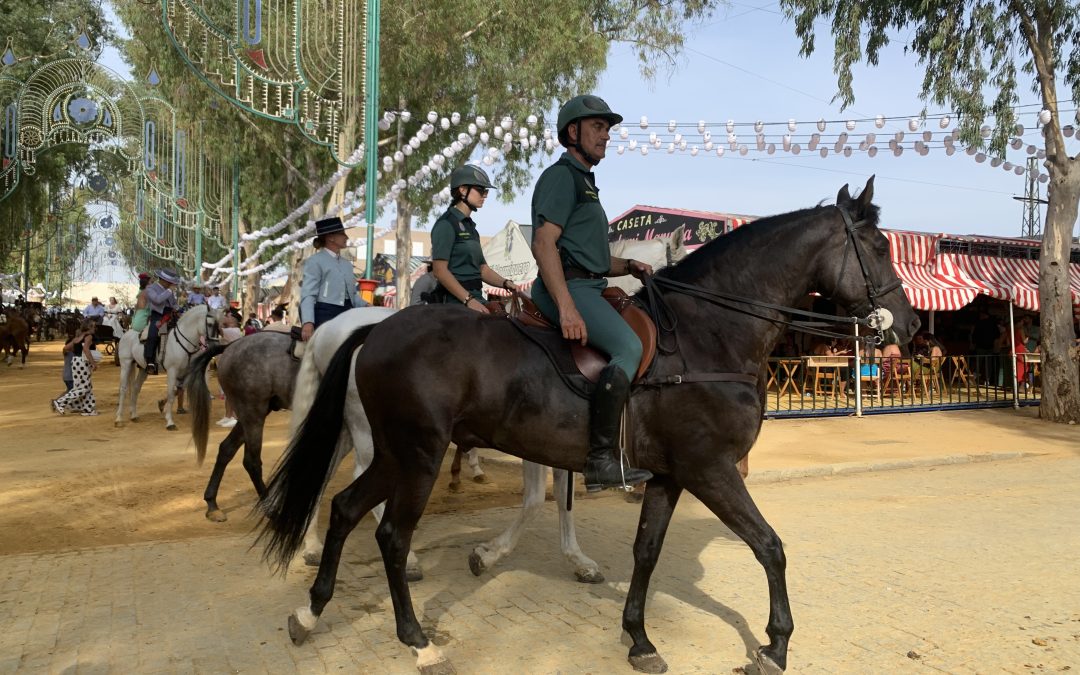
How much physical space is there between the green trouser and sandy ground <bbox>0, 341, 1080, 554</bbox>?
3677 mm

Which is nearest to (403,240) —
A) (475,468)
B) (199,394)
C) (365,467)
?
(475,468)

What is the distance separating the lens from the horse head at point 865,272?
400 centimetres

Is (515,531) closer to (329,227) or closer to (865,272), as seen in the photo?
(865,272)

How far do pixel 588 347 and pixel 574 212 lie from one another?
→ 0.68 m

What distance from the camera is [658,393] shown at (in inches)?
151

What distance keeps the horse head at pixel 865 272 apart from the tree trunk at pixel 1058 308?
43.3 feet

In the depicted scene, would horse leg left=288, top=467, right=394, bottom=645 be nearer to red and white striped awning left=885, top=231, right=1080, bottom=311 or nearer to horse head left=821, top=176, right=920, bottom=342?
horse head left=821, top=176, right=920, bottom=342

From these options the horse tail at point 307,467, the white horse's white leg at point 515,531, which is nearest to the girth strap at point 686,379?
the horse tail at point 307,467

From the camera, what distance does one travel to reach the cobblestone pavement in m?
3.80

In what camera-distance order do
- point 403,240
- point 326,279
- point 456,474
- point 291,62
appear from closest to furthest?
point 326,279 < point 456,474 < point 291,62 < point 403,240

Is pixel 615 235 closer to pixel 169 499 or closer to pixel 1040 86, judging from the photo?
pixel 1040 86

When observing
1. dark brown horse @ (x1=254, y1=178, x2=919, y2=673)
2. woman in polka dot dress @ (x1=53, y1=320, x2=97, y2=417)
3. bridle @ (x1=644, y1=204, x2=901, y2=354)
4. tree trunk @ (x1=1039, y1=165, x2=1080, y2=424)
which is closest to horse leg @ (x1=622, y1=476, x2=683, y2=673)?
dark brown horse @ (x1=254, y1=178, x2=919, y2=673)

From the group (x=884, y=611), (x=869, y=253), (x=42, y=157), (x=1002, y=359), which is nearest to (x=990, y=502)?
(x=884, y=611)

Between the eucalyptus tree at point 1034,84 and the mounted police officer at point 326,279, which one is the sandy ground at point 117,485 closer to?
the mounted police officer at point 326,279
